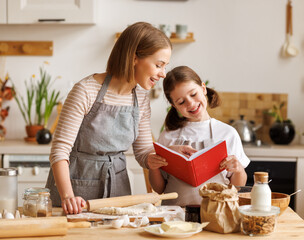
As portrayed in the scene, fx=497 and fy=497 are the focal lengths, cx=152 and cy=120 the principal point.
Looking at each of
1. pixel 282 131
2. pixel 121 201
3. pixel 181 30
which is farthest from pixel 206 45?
pixel 121 201

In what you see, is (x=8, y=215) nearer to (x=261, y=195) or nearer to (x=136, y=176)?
(x=261, y=195)

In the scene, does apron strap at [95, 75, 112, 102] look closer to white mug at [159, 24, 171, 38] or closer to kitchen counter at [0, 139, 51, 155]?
kitchen counter at [0, 139, 51, 155]

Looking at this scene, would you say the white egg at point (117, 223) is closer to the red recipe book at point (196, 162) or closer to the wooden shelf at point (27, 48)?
the red recipe book at point (196, 162)

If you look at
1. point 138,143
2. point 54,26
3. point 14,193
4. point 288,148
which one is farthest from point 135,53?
point 54,26

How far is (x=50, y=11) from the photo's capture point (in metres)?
3.70

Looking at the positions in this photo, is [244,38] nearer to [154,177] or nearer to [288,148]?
[288,148]

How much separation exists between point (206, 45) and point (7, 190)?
256cm

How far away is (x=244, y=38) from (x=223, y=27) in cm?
19

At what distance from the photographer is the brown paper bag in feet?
4.99

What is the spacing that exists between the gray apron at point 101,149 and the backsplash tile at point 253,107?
1963 millimetres

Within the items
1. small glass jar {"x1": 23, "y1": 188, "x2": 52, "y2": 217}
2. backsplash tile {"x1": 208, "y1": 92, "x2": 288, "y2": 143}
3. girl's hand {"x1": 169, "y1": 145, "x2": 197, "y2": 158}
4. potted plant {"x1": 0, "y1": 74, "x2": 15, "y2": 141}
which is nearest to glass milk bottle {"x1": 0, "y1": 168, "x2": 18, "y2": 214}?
small glass jar {"x1": 23, "y1": 188, "x2": 52, "y2": 217}

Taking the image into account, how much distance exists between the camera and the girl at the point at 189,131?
2008 millimetres

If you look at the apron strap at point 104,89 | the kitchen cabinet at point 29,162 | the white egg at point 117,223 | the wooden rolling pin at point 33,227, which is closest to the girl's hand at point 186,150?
the apron strap at point 104,89

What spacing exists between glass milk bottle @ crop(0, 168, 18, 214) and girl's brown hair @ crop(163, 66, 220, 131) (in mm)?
743
